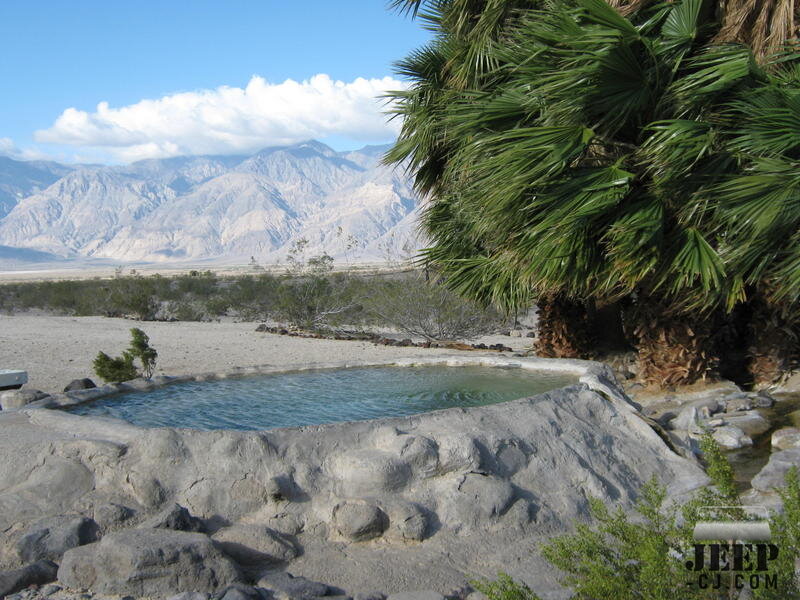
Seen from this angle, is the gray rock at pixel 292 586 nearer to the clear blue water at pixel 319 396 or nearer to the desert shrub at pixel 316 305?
the clear blue water at pixel 319 396

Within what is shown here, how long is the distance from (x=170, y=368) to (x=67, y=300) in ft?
51.5

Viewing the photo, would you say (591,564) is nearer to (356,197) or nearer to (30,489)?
(30,489)

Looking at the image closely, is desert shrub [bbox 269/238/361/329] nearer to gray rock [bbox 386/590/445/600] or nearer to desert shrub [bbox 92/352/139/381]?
desert shrub [bbox 92/352/139/381]

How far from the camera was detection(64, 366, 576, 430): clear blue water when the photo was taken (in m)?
5.84

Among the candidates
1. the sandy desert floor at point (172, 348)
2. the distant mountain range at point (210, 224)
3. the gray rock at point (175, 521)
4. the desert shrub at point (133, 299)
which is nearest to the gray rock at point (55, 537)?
the gray rock at point (175, 521)

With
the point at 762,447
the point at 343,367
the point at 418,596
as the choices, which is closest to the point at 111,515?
the point at 418,596

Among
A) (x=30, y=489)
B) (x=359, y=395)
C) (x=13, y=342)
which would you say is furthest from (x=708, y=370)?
(x=13, y=342)

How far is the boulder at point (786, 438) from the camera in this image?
6.32 meters

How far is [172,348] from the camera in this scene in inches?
536

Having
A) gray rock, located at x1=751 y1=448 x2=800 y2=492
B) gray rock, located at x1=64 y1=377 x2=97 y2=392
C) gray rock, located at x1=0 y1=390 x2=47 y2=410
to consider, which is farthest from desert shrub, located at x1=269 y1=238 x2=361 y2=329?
gray rock, located at x1=751 y1=448 x2=800 y2=492

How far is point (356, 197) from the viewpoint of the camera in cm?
17138
